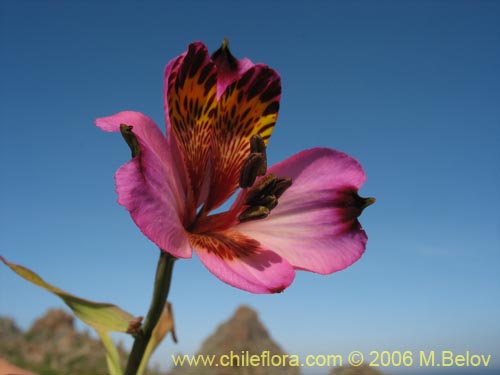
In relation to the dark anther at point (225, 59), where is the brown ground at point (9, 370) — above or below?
below

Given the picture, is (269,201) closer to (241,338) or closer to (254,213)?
(254,213)

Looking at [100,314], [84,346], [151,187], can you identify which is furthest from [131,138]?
[84,346]

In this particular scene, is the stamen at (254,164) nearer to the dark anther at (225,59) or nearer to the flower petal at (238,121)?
the flower petal at (238,121)

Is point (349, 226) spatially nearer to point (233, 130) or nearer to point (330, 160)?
point (330, 160)

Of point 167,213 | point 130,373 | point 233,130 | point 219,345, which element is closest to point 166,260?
point 167,213

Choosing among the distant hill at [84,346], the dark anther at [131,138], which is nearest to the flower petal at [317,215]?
the dark anther at [131,138]

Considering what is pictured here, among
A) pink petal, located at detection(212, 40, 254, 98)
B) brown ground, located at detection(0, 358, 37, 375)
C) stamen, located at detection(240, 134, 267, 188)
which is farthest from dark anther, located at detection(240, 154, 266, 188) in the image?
brown ground, located at detection(0, 358, 37, 375)
